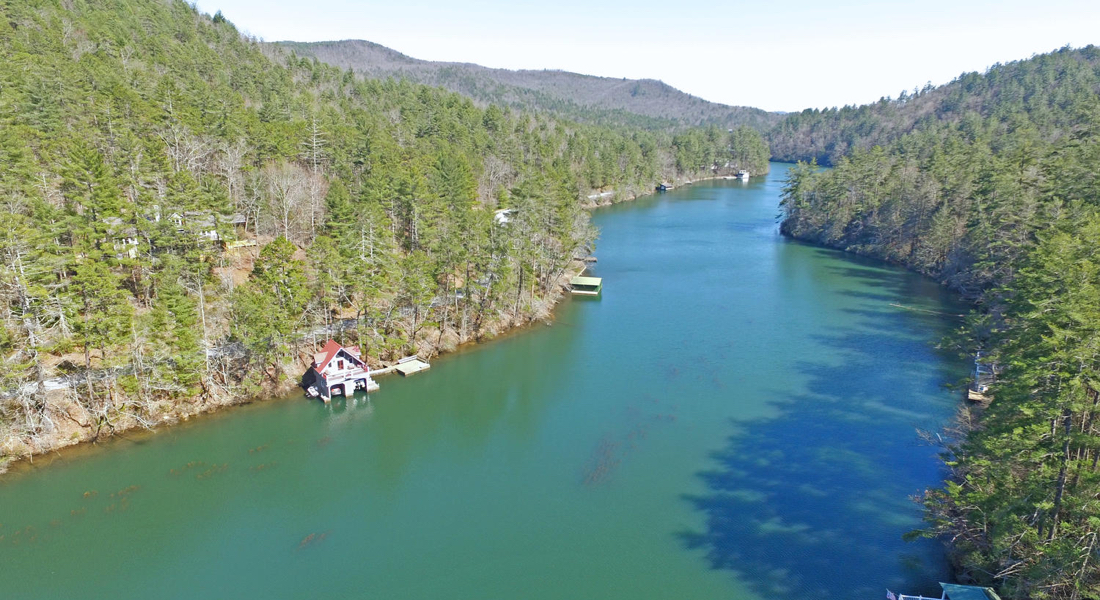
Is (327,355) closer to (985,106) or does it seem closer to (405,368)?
(405,368)

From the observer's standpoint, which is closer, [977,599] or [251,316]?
[977,599]

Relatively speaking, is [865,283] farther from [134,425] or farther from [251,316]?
[134,425]

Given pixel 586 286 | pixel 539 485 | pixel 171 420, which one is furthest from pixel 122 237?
pixel 586 286

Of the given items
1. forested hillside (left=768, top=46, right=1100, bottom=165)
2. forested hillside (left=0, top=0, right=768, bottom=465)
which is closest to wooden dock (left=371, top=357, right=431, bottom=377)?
forested hillside (left=0, top=0, right=768, bottom=465)

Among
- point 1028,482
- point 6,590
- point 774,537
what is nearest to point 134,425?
point 6,590

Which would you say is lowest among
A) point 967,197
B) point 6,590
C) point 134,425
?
point 6,590

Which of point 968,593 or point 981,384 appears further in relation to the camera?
point 981,384
